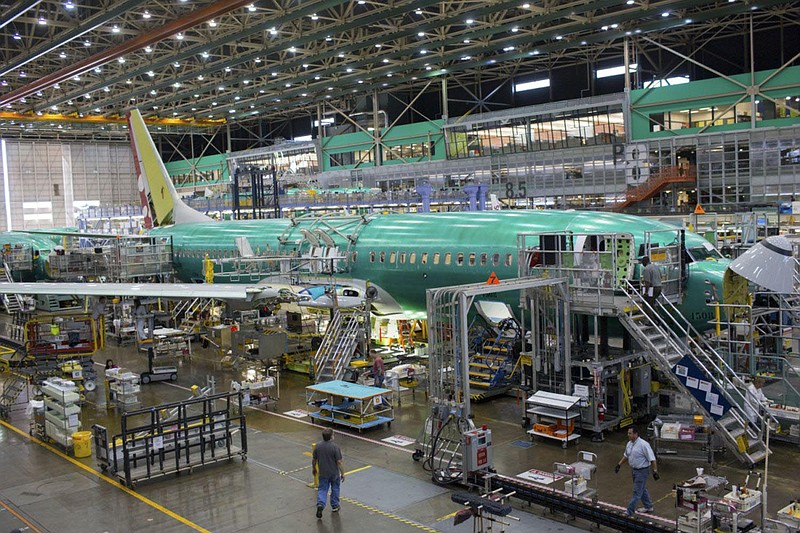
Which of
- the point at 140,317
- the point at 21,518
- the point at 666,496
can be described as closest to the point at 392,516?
the point at 666,496

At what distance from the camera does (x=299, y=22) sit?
46250 mm

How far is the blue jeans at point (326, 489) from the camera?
13734mm

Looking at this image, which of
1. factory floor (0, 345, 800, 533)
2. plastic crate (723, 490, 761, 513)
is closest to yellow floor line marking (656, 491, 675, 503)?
factory floor (0, 345, 800, 533)

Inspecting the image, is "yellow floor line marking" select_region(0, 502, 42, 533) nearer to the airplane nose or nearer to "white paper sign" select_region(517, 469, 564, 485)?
"white paper sign" select_region(517, 469, 564, 485)

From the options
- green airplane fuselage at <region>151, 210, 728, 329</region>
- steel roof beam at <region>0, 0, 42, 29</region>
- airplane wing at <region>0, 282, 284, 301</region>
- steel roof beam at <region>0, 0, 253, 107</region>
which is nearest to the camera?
green airplane fuselage at <region>151, 210, 728, 329</region>

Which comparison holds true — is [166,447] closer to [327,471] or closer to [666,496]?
[327,471]

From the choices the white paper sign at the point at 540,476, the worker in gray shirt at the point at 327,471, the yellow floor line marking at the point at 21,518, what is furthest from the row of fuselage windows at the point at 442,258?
the yellow floor line marking at the point at 21,518

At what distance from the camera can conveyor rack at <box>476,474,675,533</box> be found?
12250 millimetres

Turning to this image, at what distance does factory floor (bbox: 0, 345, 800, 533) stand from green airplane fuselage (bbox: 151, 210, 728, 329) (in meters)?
4.64

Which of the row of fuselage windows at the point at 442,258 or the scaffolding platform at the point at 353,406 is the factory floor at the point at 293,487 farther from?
the row of fuselage windows at the point at 442,258

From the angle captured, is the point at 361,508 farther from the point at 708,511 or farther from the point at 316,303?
the point at 316,303

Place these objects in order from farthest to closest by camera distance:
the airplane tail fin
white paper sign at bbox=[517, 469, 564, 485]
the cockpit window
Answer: the airplane tail fin, the cockpit window, white paper sign at bbox=[517, 469, 564, 485]

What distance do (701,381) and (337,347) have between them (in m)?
11.6

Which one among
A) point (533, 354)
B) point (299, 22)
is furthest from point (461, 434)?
point (299, 22)
